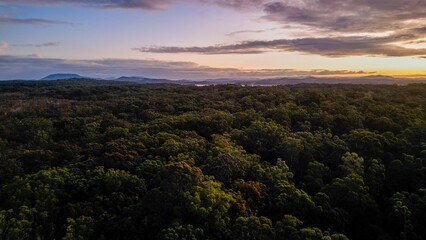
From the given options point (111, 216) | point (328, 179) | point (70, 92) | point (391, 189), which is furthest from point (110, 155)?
point (70, 92)

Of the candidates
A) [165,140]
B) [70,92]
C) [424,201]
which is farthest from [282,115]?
[70,92]

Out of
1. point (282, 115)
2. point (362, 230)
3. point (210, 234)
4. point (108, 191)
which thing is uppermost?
point (282, 115)

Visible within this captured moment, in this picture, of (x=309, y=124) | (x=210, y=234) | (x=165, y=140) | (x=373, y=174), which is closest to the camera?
(x=210, y=234)

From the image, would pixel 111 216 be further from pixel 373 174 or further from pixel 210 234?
pixel 373 174

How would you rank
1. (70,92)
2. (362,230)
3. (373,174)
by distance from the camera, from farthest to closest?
(70,92)
(373,174)
(362,230)

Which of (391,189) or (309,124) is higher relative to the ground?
(309,124)

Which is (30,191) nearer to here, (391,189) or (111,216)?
(111,216)

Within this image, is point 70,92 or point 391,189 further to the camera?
point 70,92
